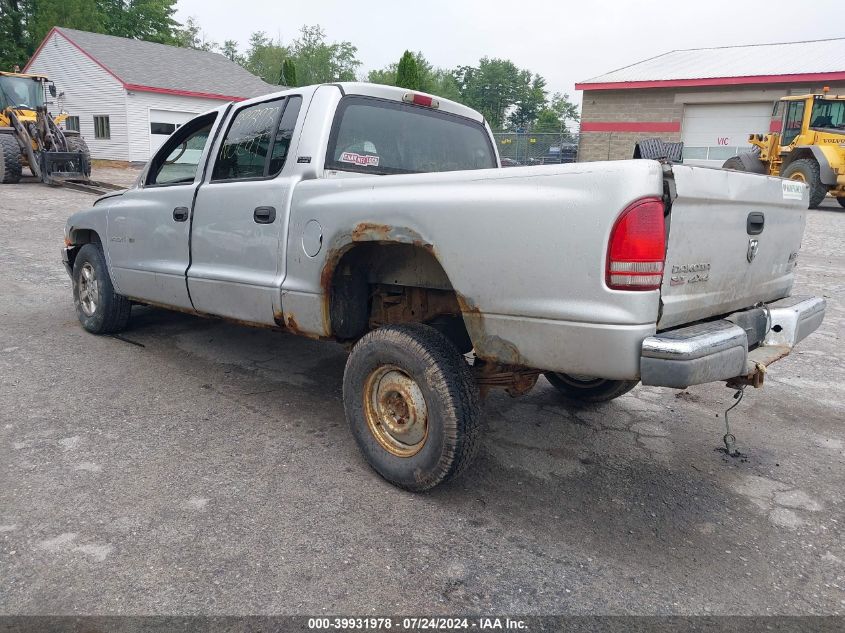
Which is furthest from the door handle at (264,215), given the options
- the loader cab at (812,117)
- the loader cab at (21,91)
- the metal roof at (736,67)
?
the metal roof at (736,67)

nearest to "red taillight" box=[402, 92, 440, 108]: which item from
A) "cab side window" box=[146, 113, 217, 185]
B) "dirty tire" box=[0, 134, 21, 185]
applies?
"cab side window" box=[146, 113, 217, 185]

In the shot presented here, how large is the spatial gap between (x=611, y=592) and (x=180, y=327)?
4.72m

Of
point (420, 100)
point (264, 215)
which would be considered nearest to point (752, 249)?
point (420, 100)

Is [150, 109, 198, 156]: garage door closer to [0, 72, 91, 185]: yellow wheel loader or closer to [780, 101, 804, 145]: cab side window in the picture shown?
[0, 72, 91, 185]: yellow wheel loader

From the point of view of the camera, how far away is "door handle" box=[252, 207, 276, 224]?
12.1 feet

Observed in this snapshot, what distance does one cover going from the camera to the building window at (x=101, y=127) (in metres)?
27.1

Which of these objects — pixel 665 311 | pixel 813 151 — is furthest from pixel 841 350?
pixel 813 151

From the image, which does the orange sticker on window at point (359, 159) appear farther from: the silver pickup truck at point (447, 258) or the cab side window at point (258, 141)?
the cab side window at point (258, 141)

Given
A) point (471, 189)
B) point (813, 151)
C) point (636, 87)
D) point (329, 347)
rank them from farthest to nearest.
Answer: point (636, 87)
point (813, 151)
point (329, 347)
point (471, 189)

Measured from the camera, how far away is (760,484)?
3.37 m

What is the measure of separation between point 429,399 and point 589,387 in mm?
1699

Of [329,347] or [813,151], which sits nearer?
[329,347]

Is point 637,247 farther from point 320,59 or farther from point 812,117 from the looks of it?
point 320,59

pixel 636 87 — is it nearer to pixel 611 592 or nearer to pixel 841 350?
pixel 841 350
